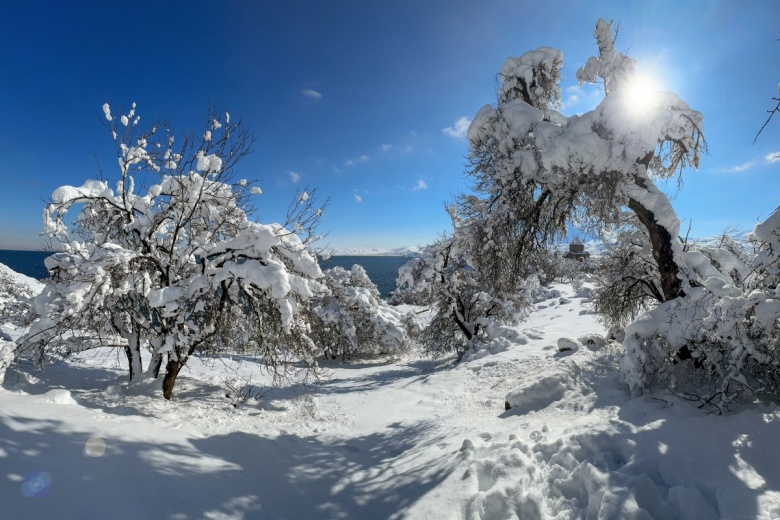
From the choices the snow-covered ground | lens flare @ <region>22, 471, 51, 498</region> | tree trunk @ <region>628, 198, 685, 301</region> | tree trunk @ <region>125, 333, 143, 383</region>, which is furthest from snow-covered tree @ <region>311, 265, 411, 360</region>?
lens flare @ <region>22, 471, 51, 498</region>

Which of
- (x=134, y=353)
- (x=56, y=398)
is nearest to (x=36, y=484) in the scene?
(x=56, y=398)

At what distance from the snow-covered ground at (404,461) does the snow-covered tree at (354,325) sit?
467 inches

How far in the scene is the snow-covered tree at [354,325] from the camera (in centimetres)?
1903

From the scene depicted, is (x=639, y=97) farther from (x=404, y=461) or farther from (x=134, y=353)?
(x=134, y=353)

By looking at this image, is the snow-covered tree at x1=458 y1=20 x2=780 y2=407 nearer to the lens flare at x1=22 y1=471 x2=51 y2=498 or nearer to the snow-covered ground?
the snow-covered ground

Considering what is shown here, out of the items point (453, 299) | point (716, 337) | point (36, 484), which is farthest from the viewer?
point (453, 299)

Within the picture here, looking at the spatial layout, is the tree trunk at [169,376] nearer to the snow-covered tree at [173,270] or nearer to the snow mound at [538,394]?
the snow-covered tree at [173,270]

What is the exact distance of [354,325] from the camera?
19531 millimetres

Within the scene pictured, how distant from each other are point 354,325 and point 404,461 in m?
14.5

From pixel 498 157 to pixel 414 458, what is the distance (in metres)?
5.86

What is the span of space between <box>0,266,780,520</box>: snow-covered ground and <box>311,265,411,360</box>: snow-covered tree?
11.9 metres

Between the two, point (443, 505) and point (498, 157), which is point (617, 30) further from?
point (443, 505)

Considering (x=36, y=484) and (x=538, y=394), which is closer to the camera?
(x=36, y=484)

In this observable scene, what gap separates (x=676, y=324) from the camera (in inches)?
205
